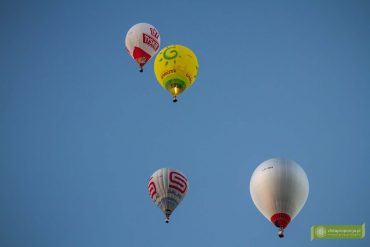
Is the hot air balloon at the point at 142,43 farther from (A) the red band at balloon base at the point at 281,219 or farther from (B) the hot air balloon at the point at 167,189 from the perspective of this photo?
(A) the red band at balloon base at the point at 281,219

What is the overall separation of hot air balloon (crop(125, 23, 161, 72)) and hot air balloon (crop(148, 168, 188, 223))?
5.30 metres

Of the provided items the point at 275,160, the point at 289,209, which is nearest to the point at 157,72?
the point at 275,160

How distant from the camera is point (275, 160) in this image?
18.1 metres

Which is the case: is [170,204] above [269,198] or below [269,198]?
above

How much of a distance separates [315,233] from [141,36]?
13.7 m

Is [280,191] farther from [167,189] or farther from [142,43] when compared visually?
[142,43]

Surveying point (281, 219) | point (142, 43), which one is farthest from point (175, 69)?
point (281, 219)

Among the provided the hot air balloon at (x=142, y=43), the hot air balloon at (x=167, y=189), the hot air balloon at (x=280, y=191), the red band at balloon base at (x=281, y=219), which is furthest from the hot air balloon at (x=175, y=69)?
the red band at balloon base at (x=281, y=219)

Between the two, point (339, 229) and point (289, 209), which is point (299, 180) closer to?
point (289, 209)

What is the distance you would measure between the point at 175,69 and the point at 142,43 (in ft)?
10.3

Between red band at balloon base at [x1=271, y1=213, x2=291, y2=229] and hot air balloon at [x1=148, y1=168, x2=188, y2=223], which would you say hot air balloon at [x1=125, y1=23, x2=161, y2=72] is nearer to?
hot air balloon at [x1=148, y1=168, x2=188, y2=223]

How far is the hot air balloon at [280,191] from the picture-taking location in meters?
17.0

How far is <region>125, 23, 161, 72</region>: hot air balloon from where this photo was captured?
24391mm

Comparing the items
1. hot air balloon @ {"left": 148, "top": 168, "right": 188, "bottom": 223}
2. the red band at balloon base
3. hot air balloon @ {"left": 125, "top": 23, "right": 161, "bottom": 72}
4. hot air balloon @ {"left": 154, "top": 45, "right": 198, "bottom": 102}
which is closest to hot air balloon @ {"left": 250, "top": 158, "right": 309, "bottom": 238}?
the red band at balloon base
